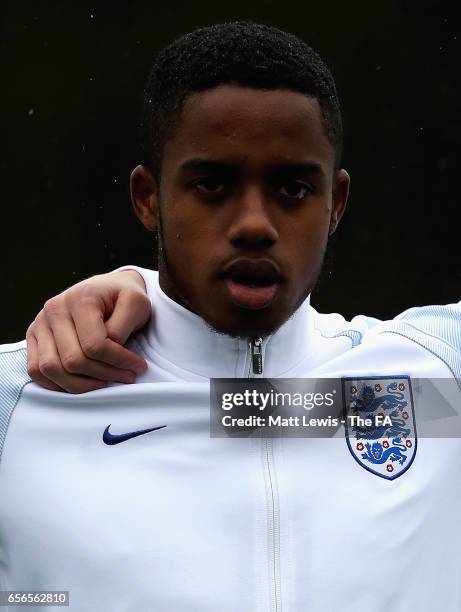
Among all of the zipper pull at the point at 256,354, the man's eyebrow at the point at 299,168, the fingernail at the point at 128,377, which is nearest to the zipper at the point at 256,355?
the zipper pull at the point at 256,354

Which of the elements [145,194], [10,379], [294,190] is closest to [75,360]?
[10,379]

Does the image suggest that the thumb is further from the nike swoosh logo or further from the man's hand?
the nike swoosh logo

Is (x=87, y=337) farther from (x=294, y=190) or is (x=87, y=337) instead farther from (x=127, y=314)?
(x=294, y=190)

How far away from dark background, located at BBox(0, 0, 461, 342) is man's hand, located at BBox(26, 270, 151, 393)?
293 centimetres

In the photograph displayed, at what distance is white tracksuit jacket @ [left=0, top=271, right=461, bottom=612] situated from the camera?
1.82 m

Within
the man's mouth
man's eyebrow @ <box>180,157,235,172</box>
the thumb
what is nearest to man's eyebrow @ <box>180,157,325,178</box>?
man's eyebrow @ <box>180,157,235,172</box>

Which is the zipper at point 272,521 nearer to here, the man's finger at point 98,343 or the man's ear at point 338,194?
the man's finger at point 98,343

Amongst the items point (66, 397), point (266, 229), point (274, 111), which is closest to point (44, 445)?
point (66, 397)

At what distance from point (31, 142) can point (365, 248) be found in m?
1.66

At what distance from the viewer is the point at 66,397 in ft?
6.47

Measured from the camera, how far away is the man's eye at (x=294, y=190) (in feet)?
6.31

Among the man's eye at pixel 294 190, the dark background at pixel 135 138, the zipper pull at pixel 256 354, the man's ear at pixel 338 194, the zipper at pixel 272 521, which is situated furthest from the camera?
the dark background at pixel 135 138

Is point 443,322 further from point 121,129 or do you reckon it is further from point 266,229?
point 121,129

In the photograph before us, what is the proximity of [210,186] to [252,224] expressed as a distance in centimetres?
13
